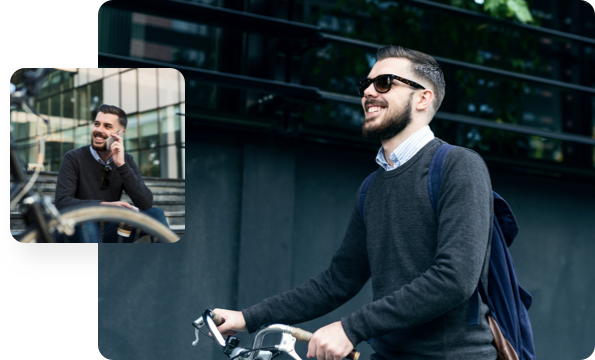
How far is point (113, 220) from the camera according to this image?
8.09ft

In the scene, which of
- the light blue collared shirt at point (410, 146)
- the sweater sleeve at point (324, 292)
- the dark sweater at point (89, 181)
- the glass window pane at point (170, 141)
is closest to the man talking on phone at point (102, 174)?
the dark sweater at point (89, 181)

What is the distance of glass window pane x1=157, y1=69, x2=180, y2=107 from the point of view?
2715 mm

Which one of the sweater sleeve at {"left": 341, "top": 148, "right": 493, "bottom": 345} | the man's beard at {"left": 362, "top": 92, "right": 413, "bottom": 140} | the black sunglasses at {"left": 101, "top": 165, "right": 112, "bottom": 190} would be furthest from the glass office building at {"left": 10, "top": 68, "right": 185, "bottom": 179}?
the sweater sleeve at {"left": 341, "top": 148, "right": 493, "bottom": 345}

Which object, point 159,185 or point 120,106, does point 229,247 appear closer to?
point 159,185

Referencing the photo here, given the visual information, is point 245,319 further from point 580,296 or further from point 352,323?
point 580,296

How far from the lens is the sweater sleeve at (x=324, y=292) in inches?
90.7

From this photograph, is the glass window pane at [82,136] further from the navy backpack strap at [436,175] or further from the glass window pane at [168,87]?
the navy backpack strap at [436,175]

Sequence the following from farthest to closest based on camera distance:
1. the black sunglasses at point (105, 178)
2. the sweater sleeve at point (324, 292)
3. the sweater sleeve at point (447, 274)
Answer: the black sunglasses at point (105, 178), the sweater sleeve at point (324, 292), the sweater sleeve at point (447, 274)

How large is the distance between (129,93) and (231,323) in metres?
1.21

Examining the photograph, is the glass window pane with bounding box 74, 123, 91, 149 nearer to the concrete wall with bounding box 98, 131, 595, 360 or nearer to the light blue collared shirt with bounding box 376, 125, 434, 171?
the concrete wall with bounding box 98, 131, 595, 360

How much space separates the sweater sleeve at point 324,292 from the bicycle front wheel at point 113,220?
74cm

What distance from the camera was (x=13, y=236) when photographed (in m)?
2.24

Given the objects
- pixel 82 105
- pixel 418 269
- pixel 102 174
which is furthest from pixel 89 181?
pixel 418 269

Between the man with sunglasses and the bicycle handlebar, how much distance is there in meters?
0.05
